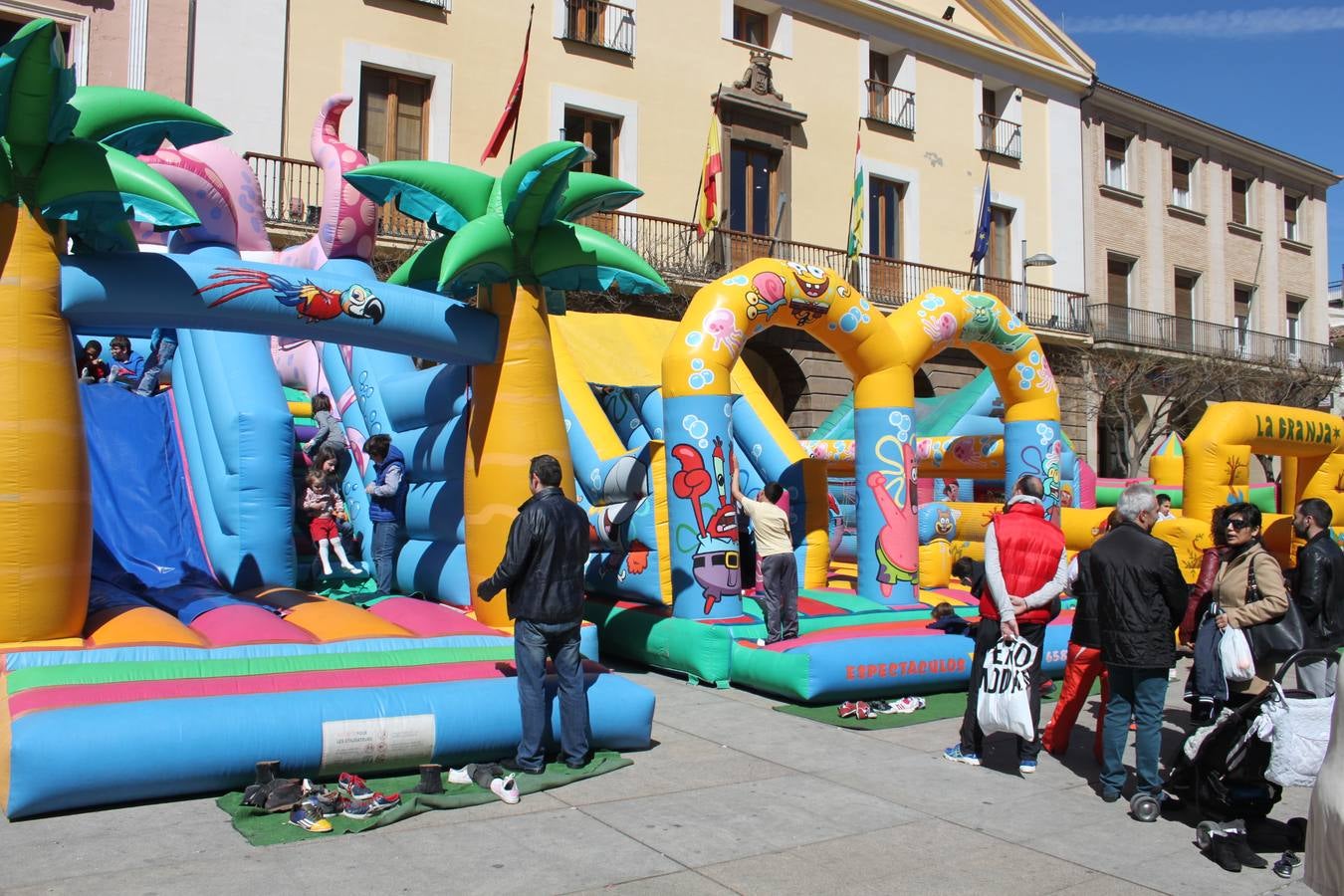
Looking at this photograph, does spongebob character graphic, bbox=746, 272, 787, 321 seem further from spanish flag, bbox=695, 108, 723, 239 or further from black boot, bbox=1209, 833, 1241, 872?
spanish flag, bbox=695, 108, 723, 239

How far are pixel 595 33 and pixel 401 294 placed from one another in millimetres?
13331

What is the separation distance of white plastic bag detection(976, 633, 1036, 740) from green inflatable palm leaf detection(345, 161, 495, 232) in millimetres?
4284

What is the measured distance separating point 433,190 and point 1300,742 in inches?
225

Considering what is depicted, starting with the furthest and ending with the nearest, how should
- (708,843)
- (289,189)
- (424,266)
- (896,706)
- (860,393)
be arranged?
(289,189)
(860,393)
(424,266)
(896,706)
(708,843)

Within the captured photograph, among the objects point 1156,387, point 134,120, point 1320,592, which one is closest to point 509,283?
point 134,120

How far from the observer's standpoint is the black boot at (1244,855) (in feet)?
14.9

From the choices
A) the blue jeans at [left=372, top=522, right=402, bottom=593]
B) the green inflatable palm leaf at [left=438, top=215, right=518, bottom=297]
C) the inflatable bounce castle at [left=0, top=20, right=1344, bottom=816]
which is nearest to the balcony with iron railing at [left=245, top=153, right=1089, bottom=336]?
the inflatable bounce castle at [left=0, top=20, right=1344, bottom=816]

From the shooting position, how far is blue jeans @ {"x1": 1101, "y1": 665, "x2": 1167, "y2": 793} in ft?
17.5

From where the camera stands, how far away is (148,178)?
6.42 meters

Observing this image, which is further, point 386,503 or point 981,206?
point 981,206

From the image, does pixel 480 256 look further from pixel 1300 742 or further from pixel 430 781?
pixel 1300 742

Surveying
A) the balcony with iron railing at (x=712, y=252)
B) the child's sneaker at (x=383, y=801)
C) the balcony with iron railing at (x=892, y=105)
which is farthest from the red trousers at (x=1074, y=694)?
the balcony with iron railing at (x=892, y=105)

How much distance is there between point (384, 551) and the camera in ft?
31.3

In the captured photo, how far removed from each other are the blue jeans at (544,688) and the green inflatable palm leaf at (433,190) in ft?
10.2
